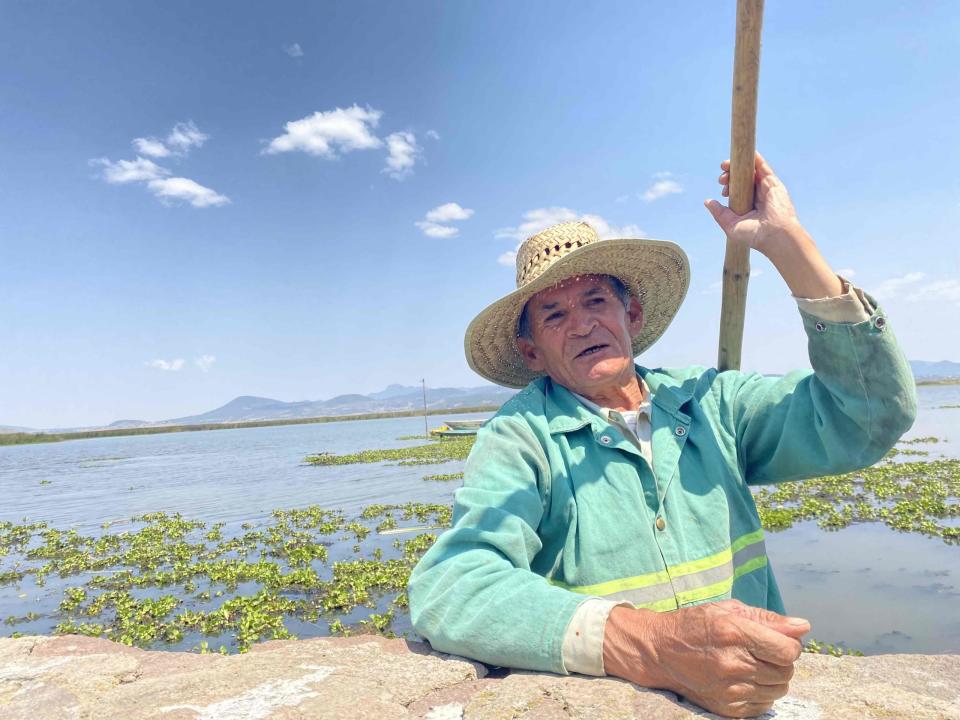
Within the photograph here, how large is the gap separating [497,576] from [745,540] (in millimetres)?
1142

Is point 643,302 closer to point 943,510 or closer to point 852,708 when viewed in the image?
point 852,708

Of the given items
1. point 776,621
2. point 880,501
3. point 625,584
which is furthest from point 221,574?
point 880,501

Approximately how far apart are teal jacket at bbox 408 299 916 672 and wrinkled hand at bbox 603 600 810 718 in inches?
10.0

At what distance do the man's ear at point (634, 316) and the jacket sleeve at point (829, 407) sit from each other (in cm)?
77

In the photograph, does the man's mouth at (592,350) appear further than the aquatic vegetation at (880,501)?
No

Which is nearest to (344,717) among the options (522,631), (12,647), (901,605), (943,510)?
(522,631)

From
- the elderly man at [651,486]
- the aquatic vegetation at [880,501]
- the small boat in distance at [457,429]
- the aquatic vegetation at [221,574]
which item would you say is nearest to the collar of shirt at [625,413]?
the elderly man at [651,486]

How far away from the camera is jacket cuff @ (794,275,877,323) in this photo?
6.65 ft

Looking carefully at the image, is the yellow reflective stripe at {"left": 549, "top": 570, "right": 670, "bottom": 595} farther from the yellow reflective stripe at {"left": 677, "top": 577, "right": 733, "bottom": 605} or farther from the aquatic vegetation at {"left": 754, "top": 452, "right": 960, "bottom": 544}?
the aquatic vegetation at {"left": 754, "top": 452, "right": 960, "bottom": 544}

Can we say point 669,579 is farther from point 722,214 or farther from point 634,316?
point 634,316

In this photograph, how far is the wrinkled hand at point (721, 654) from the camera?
153 cm

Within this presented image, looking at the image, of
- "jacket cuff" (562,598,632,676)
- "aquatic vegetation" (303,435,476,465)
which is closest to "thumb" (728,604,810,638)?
"jacket cuff" (562,598,632,676)

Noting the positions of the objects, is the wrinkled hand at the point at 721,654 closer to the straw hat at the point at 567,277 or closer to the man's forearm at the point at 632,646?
the man's forearm at the point at 632,646

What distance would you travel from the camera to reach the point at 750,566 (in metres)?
2.38
